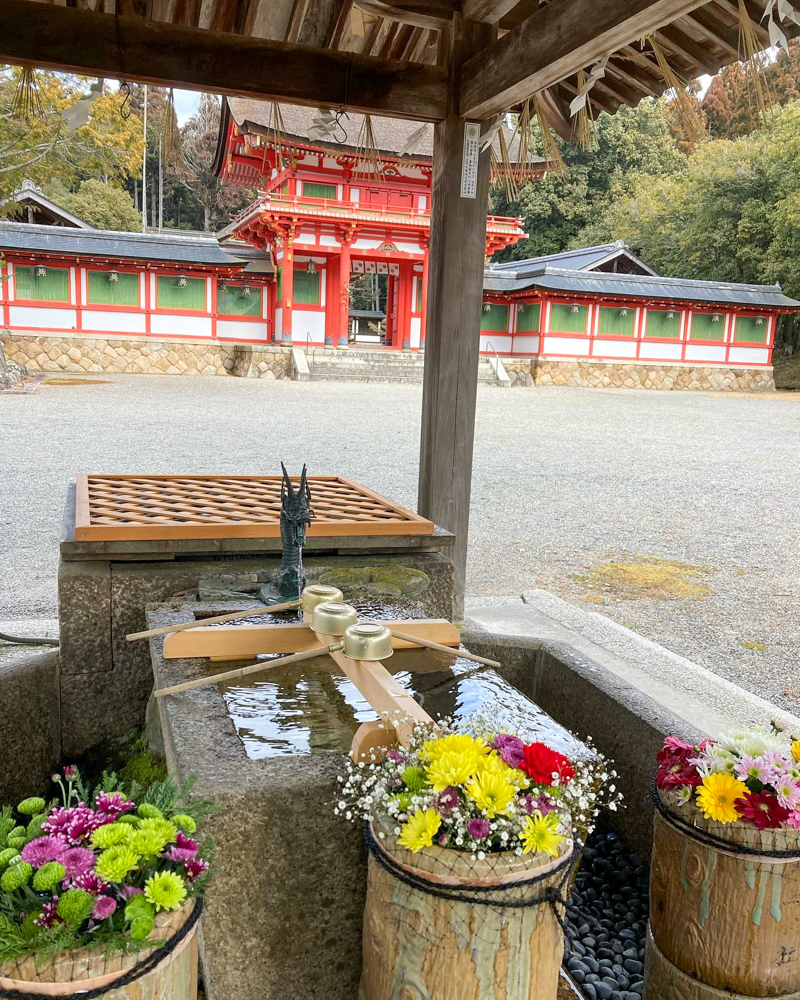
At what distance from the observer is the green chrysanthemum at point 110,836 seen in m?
1.04

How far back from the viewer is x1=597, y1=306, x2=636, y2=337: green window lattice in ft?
75.4

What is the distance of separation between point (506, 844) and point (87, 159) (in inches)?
586

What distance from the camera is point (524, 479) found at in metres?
8.52

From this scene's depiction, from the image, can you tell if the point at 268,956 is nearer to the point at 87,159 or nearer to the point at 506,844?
the point at 506,844

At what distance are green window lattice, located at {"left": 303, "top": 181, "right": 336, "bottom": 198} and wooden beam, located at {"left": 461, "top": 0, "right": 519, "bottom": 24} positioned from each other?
18.0 m

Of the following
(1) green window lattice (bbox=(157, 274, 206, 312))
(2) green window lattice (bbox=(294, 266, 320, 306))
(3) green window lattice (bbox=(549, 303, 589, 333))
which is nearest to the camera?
(1) green window lattice (bbox=(157, 274, 206, 312))

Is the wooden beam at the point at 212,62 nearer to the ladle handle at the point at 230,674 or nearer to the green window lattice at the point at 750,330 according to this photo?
the ladle handle at the point at 230,674

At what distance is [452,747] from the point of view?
1212 millimetres

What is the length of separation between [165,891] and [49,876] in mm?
136

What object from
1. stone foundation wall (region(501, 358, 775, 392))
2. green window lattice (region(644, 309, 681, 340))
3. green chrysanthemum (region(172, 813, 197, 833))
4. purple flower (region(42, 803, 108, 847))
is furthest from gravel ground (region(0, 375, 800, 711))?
green window lattice (region(644, 309, 681, 340))

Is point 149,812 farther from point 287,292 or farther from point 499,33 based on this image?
point 287,292

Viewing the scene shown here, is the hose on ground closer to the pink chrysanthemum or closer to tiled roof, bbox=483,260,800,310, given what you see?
the pink chrysanthemum

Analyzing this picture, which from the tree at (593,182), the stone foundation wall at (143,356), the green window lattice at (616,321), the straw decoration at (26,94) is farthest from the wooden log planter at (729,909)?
the tree at (593,182)

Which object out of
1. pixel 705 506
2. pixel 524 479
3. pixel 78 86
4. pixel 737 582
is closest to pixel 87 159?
pixel 78 86
